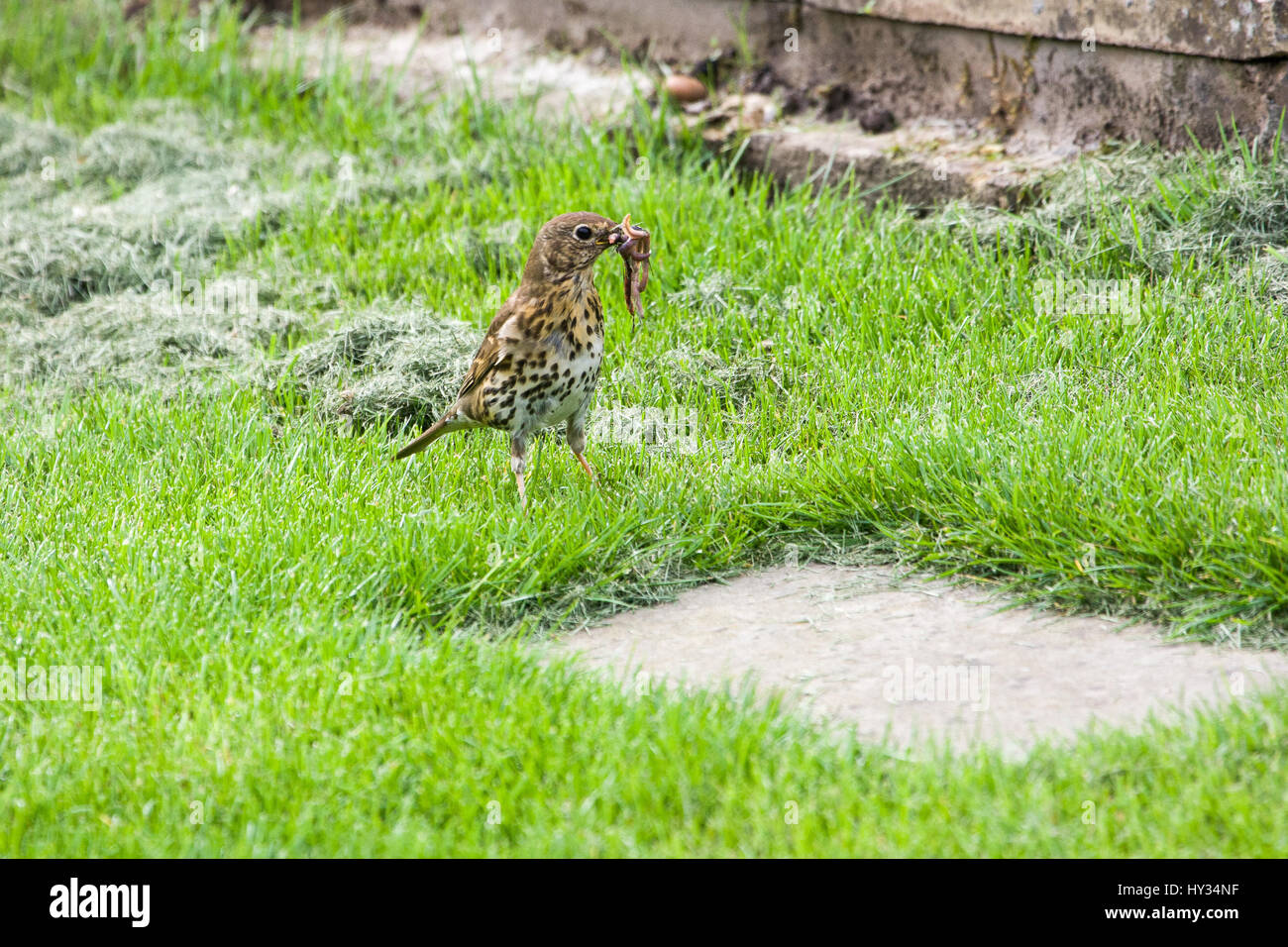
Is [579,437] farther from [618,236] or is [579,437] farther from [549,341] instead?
[618,236]

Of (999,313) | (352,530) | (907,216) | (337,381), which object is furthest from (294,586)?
(907,216)

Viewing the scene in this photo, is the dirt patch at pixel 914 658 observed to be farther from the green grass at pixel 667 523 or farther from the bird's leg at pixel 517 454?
the bird's leg at pixel 517 454

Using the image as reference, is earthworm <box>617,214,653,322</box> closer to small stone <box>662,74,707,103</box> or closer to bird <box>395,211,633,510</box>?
bird <box>395,211,633,510</box>

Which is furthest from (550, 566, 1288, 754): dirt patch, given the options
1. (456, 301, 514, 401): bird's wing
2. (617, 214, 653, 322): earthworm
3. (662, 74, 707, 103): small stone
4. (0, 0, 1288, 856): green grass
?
(662, 74, 707, 103): small stone

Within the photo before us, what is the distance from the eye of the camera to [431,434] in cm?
494

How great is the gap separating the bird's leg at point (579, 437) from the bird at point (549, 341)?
27mm

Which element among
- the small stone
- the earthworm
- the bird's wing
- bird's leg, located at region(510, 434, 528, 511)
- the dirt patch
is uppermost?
the small stone

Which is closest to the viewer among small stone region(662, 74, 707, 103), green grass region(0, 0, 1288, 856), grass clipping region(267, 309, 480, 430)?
green grass region(0, 0, 1288, 856)

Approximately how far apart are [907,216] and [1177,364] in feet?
6.04

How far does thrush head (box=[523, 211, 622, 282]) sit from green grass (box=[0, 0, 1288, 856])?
0.71 metres

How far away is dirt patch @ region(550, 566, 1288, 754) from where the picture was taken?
133 inches

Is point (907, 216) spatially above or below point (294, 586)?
above

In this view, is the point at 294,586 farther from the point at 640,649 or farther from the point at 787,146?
the point at 787,146

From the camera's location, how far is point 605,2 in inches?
330
